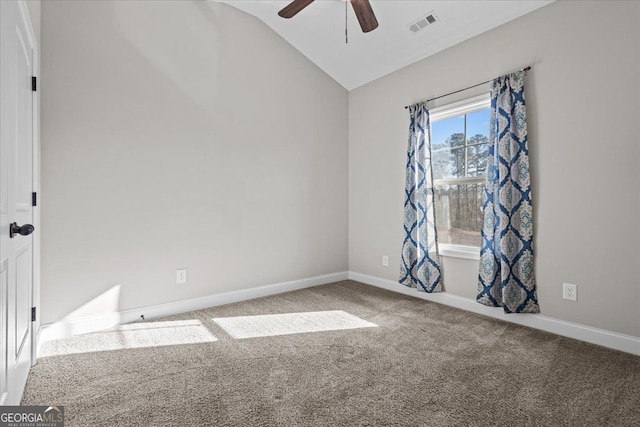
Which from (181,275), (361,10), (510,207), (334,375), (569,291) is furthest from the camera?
(181,275)

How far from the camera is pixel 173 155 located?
10.4 ft

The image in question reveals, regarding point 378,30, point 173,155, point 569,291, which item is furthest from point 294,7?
point 569,291

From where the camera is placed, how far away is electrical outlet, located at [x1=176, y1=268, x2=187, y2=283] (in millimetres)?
3209

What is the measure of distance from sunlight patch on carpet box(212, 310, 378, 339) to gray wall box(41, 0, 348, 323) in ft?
2.08

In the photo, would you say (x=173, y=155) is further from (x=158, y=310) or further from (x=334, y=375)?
(x=334, y=375)

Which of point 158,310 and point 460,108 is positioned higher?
point 460,108

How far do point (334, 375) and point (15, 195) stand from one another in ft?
6.34

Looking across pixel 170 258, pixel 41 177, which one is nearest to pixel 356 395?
pixel 170 258

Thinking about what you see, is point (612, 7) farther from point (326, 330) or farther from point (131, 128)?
point (131, 128)

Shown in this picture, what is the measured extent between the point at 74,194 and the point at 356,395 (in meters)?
2.58

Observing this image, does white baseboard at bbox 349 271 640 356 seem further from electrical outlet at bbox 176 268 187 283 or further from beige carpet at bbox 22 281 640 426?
electrical outlet at bbox 176 268 187 283
